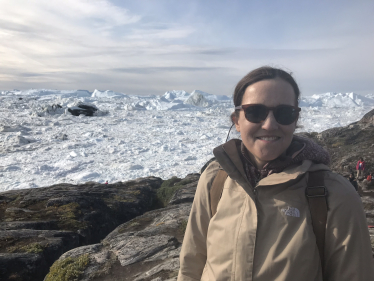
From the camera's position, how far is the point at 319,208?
1.48 m

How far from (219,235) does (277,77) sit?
1085mm

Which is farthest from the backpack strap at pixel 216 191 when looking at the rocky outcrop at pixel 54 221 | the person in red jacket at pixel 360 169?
the person in red jacket at pixel 360 169

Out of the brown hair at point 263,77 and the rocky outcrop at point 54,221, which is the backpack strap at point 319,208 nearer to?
the brown hair at point 263,77

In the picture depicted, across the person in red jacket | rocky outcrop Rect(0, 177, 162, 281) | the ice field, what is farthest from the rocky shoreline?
the ice field

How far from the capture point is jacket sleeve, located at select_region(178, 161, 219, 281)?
1.94 metres

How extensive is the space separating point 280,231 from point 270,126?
0.64 meters

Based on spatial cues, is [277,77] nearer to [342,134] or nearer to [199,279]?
[199,279]

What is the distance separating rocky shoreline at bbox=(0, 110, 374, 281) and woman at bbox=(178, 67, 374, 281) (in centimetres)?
252

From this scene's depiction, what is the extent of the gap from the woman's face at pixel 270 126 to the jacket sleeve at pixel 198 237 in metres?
0.38

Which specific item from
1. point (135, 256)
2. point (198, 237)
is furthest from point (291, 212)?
point (135, 256)

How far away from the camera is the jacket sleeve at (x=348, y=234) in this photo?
1.43 m

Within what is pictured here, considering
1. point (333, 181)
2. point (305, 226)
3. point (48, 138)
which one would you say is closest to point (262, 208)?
point (305, 226)

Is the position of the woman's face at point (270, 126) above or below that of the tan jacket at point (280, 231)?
above

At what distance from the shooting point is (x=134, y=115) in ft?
189
